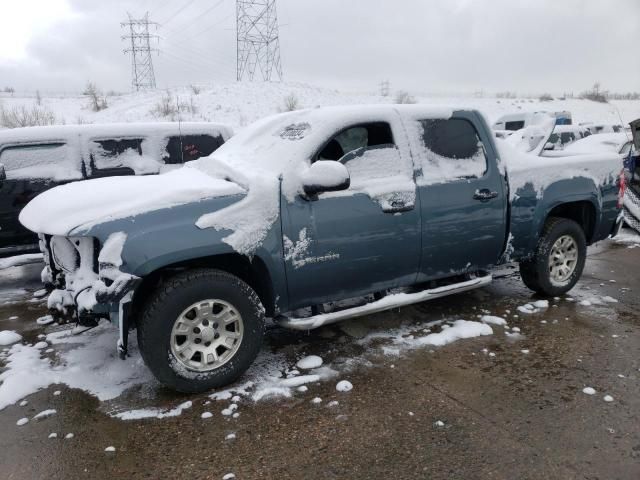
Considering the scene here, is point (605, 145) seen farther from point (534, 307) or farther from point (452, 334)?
point (452, 334)

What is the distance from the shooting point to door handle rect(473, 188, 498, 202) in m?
4.16

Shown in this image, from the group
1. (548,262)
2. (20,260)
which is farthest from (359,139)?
(20,260)

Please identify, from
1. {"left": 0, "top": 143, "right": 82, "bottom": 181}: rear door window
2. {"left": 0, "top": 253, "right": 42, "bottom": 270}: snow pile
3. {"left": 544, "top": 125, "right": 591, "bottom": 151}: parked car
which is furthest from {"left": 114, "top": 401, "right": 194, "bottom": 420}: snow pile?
{"left": 544, "top": 125, "right": 591, "bottom": 151}: parked car

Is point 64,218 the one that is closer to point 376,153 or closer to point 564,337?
point 376,153

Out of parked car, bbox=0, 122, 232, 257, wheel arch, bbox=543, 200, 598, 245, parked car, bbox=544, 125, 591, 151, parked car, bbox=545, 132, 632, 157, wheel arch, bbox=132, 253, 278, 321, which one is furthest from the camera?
parked car, bbox=544, 125, 591, 151

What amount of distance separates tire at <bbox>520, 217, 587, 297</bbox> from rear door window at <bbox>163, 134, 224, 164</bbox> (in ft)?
14.5

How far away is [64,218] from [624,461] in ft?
11.2

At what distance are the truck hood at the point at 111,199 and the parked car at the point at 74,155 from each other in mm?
2713

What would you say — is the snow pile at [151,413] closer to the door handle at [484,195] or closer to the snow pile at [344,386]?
the snow pile at [344,386]

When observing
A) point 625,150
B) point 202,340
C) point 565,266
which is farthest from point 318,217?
point 625,150

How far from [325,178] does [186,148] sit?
4.19 m

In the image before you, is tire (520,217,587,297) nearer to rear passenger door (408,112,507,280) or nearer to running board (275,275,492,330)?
rear passenger door (408,112,507,280)

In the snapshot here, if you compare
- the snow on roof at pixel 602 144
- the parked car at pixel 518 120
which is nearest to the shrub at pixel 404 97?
the parked car at pixel 518 120

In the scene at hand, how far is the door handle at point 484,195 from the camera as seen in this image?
4.16 m
